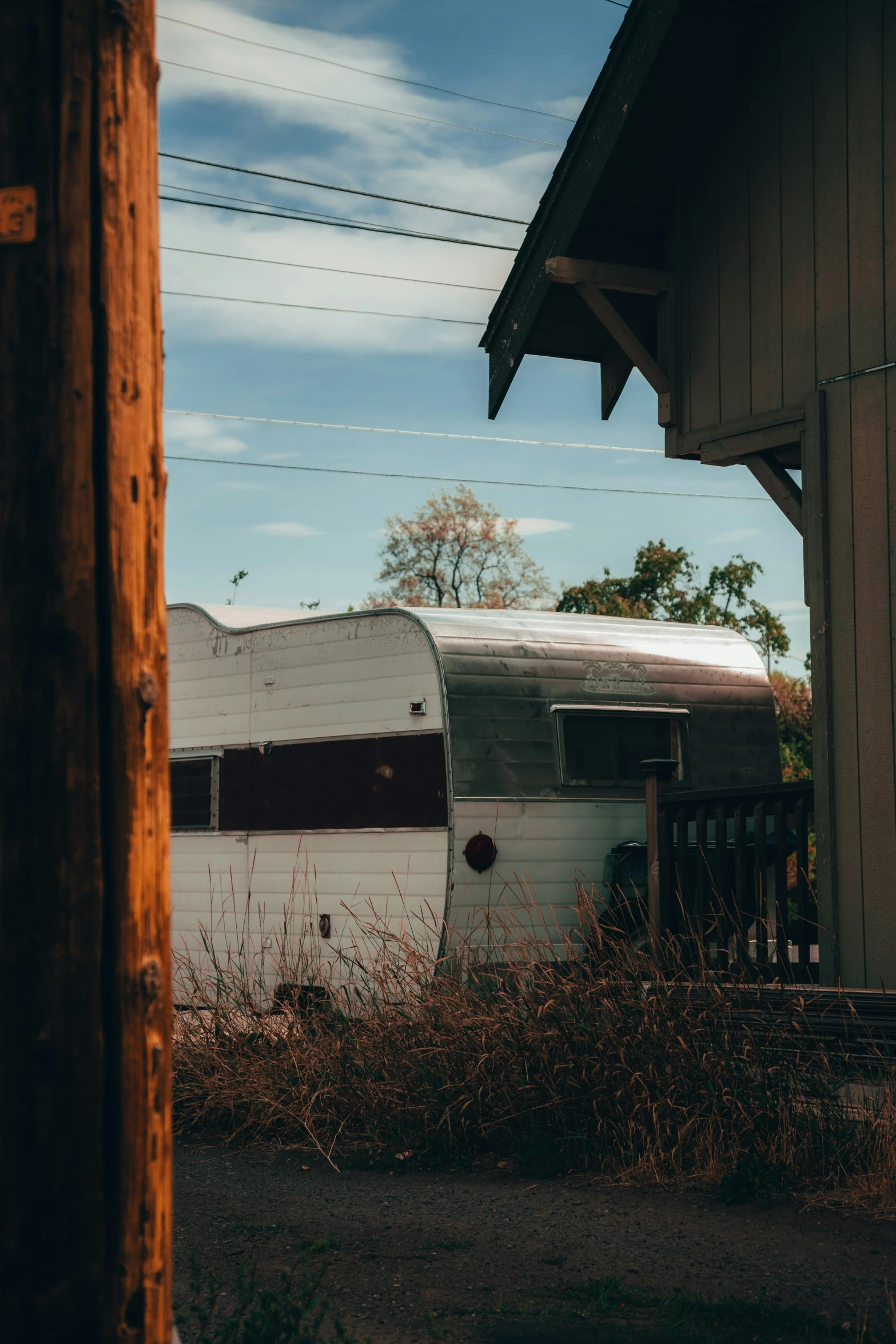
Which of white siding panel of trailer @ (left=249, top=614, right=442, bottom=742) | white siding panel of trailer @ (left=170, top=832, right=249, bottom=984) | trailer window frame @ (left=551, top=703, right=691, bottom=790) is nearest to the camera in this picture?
white siding panel of trailer @ (left=249, top=614, right=442, bottom=742)

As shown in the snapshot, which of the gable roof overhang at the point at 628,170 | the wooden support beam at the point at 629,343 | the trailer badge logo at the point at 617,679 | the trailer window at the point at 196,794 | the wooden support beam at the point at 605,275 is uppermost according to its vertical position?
the gable roof overhang at the point at 628,170

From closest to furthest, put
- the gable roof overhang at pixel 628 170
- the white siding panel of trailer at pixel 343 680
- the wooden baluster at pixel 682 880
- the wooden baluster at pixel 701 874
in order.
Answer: the wooden baluster at pixel 701 874 → the gable roof overhang at pixel 628 170 → the wooden baluster at pixel 682 880 → the white siding panel of trailer at pixel 343 680

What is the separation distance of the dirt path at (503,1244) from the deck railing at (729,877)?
5.10 feet

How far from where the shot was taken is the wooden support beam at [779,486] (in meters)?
6.95

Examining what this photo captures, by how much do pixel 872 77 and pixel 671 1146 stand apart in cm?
494

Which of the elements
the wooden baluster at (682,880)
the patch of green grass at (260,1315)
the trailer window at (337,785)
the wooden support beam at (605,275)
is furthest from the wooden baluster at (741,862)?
the patch of green grass at (260,1315)

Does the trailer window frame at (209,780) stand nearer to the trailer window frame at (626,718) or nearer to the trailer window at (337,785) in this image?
the trailer window at (337,785)

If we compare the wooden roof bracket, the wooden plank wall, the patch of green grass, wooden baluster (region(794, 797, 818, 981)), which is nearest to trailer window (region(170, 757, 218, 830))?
the wooden roof bracket

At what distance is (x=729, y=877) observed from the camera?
8.22 meters

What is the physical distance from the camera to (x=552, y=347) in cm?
873

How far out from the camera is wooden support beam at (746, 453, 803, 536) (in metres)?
6.95

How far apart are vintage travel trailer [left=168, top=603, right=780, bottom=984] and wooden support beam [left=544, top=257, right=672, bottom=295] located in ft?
7.98

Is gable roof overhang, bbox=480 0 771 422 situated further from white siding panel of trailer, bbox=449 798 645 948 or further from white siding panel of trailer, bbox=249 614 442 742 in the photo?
white siding panel of trailer, bbox=449 798 645 948

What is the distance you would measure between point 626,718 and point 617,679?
0.92 ft
